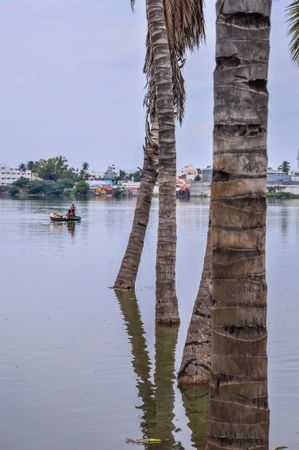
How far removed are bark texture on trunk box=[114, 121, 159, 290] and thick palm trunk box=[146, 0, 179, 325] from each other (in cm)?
341

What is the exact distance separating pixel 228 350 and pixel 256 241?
0.73 meters

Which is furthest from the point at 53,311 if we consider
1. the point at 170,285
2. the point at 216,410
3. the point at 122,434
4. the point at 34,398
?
the point at 216,410

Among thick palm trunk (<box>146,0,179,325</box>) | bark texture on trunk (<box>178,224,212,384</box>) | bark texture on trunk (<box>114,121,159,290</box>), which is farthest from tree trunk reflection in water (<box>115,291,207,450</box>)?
bark texture on trunk (<box>114,121,159,290</box>)

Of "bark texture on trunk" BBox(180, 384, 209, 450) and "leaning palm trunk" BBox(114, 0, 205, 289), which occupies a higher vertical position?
"leaning palm trunk" BBox(114, 0, 205, 289)

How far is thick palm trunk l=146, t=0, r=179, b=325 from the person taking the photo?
51.2 ft

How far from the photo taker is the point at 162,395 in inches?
450

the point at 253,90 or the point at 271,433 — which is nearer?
the point at 253,90

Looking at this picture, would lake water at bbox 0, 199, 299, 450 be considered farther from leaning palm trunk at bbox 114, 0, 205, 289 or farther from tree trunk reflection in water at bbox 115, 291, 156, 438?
leaning palm trunk at bbox 114, 0, 205, 289

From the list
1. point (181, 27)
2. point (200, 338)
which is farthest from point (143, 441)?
point (181, 27)

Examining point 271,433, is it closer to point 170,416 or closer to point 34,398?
point 170,416

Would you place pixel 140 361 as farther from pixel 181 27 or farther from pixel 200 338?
pixel 181 27

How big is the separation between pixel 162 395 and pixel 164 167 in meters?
5.77

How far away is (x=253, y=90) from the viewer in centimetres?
579

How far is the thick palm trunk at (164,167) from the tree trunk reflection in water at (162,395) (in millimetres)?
564
